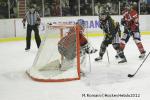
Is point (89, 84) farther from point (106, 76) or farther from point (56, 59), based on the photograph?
point (56, 59)

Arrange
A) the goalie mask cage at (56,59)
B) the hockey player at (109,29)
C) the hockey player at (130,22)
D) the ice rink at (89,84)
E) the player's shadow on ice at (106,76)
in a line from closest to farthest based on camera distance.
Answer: the ice rink at (89,84) < the player's shadow on ice at (106,76) < the goalie mask cage at (56,59) < the hockey player at (109,29) < the hockey player at (130,22)

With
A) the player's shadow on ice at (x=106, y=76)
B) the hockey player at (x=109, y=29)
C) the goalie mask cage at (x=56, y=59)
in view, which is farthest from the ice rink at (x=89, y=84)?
the hockey player at (x=109, y=29)

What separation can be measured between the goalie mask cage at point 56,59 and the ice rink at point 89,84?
0.54 feet

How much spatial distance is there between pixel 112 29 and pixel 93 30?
5.83m

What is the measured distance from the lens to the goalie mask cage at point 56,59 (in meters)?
6.76

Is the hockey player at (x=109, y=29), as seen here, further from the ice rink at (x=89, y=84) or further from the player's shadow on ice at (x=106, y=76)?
the player's shadow on ice at (x=106, y=76)

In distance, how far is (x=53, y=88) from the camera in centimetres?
624

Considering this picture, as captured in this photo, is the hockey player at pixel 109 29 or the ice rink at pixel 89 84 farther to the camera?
the hockey player at pixel 109 29

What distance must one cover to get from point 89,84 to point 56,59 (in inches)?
37.7

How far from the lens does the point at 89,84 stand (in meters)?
6.43

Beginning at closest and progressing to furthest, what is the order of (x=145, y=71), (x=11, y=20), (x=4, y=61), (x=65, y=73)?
(x=65, y=73)
(x=145, y=71)
(x=4, y=61)
(x=11, y=20)

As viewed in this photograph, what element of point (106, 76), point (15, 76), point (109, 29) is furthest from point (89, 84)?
point (109, 29)

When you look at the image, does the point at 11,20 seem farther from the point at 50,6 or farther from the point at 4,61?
the point at 4,61

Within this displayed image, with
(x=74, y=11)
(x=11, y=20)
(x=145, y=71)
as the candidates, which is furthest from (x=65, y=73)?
(x=74, y=11)
